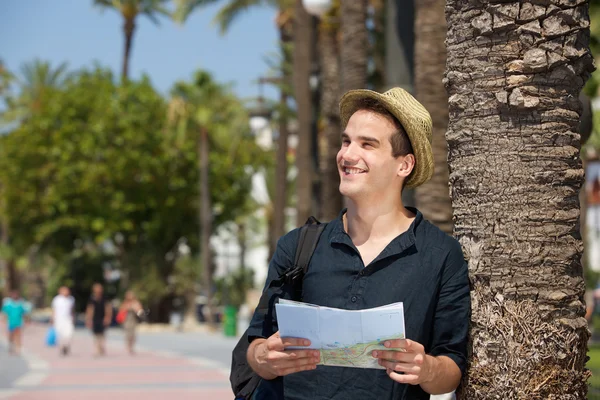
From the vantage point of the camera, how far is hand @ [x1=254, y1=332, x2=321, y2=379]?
3.65 metres

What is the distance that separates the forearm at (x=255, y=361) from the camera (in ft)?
12.6

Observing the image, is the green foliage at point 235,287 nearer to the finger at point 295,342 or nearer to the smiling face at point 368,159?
the smiling face at point 368,159

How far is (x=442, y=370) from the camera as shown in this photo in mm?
3725

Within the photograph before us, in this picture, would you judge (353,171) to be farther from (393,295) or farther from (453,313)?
(453,313)

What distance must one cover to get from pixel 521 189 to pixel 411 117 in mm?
478

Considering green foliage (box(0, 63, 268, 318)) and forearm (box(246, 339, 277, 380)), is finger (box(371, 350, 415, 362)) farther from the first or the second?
green foliage (box(0, 63, 268, 318))

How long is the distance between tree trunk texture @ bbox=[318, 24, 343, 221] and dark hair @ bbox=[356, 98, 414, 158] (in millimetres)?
13118

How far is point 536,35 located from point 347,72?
1515 centimetres

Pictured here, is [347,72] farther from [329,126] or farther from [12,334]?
[12,334]

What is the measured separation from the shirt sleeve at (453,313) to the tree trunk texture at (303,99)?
20.0 metres

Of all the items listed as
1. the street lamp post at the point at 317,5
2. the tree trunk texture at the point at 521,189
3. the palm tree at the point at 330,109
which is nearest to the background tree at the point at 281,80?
the palm tree at the point at 330,109

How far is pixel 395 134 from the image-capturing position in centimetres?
397

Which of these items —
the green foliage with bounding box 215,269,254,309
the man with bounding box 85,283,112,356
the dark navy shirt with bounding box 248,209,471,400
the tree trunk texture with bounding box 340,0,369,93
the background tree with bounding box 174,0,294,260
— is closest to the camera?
the dark navy shirt with bounding box 248,209,471,400

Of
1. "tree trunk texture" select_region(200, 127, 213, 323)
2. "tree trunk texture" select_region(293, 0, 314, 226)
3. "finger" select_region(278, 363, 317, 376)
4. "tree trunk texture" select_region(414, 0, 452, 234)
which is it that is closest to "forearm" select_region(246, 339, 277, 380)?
"finger" select_region(278, 363, 317, 376)
